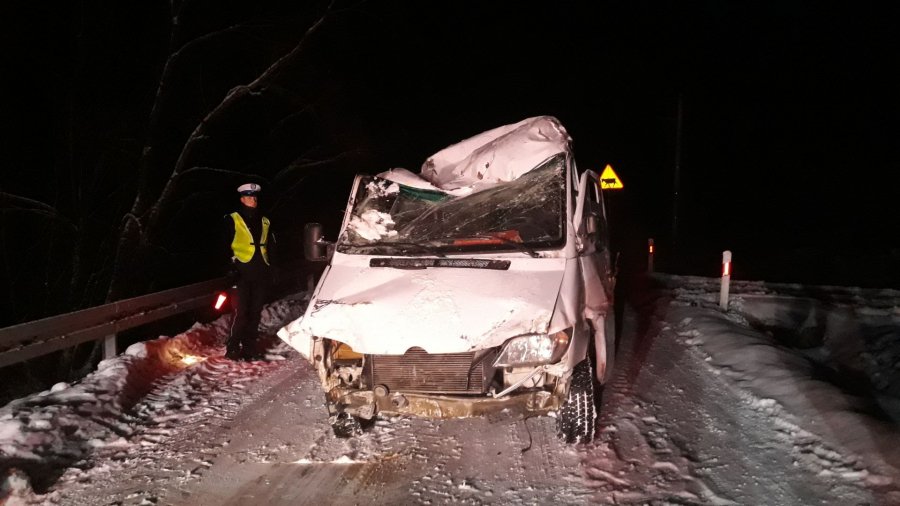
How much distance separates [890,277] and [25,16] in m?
20.0

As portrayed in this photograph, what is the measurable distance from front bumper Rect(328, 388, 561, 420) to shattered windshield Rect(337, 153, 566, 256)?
1.16m

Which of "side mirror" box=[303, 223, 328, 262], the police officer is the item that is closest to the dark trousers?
the police officer

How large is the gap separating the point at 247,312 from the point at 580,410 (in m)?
4.53

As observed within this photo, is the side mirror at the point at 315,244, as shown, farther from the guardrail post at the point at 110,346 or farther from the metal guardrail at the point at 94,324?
the guardrail post at the point at 110,346

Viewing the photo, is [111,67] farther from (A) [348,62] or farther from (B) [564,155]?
(B) [564,155]

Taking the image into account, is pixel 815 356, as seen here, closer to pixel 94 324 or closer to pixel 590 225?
pixel 590 225

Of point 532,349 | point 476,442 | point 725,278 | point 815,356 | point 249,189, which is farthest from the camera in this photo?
point 725,278

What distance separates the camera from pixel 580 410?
4.73 metres

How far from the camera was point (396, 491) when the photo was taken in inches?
165

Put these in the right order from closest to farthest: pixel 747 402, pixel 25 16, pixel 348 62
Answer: pixel 747 402 → pixel 25 16 → pixel 348 62

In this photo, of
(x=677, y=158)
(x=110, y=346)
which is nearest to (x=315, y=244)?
A: (x=110, y=346)

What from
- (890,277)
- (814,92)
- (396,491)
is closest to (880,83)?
(814,92)

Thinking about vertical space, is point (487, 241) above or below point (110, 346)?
above

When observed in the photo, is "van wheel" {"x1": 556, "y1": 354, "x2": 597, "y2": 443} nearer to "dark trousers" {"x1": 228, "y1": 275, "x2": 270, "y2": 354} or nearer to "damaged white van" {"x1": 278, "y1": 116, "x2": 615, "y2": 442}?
"damaged white van" {"x1": 278, "y1": 116, "x2": 615, "y2": 442}
